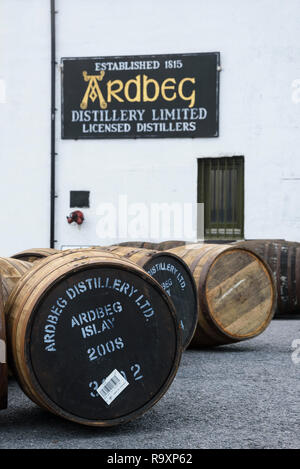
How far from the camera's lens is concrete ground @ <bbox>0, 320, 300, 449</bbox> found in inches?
133

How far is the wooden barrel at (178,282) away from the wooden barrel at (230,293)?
0.67 feet

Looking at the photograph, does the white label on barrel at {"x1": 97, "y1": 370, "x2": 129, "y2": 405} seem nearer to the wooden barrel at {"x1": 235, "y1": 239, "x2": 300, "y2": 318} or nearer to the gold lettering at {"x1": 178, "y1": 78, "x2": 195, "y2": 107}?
the wooden barrel at {"x1": 235, "y1": 239, "x2": 300, "y2": 318}

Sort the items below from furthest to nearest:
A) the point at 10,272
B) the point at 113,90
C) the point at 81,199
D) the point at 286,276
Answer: the point at 113,90
the point at 81,199
the point at 286,276
the point at 10,272

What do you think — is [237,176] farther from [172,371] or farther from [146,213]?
[172,371]

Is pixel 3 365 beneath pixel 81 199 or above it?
beneath

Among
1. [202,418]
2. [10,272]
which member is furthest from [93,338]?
[10,272]

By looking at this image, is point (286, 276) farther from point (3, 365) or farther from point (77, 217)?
point (3, 365)

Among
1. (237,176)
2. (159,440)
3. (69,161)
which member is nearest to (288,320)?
(237,176)

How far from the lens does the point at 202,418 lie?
12.7ft

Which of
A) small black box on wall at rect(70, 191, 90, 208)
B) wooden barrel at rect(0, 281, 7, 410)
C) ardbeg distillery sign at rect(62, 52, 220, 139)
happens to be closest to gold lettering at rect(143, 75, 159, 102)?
ardbeg distillery sign at rect(62, 52, 220, 139)

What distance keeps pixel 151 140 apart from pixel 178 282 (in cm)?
696

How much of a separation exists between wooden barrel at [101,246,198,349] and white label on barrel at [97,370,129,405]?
235cm

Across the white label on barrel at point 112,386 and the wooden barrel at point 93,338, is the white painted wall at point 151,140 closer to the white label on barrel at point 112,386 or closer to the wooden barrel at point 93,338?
the wooden barrel at point 93,338

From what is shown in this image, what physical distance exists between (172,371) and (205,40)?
384 inches
